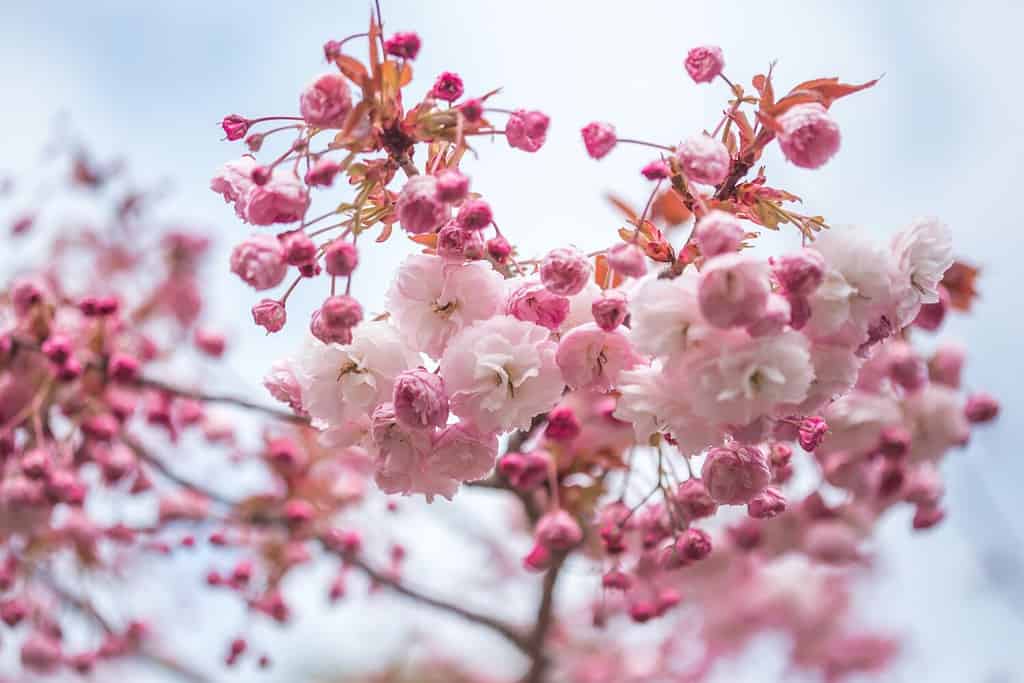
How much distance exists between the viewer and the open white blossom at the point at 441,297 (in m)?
1.14

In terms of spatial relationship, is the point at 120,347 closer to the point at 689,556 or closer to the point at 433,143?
the point at 433,143

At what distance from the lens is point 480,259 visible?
46.0 inches

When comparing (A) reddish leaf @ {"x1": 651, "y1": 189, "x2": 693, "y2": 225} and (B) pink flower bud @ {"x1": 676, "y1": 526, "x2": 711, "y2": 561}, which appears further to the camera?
(A) reddish leaf @ {"x1": 651, "y1": 189, "x2": 693, "y2": 225}

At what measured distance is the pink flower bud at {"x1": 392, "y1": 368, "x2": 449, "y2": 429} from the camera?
1.06m

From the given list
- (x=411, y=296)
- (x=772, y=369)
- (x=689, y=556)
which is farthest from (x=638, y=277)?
(x=689, y=556)

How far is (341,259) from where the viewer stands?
1046 mm

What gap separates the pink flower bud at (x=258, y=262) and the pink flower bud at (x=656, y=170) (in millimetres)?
490

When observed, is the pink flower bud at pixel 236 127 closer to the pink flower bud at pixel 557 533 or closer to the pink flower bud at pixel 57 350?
the pink flower bud at pixel 557 533

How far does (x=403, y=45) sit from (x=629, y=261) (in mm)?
393

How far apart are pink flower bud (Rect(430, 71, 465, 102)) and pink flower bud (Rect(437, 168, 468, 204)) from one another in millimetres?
129

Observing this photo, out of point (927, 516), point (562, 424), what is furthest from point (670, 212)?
point (927, 516)

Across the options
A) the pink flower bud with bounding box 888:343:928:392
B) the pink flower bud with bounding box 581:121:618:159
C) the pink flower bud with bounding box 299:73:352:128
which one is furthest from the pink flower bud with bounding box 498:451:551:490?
the pink flower bud with bounding box 888:343:928:392

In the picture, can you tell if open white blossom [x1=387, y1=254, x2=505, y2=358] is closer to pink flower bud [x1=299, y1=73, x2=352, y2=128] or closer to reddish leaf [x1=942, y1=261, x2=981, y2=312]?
pink flower bud [x1=299, y1=73, x2=352, y2=128]

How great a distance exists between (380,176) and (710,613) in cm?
489
